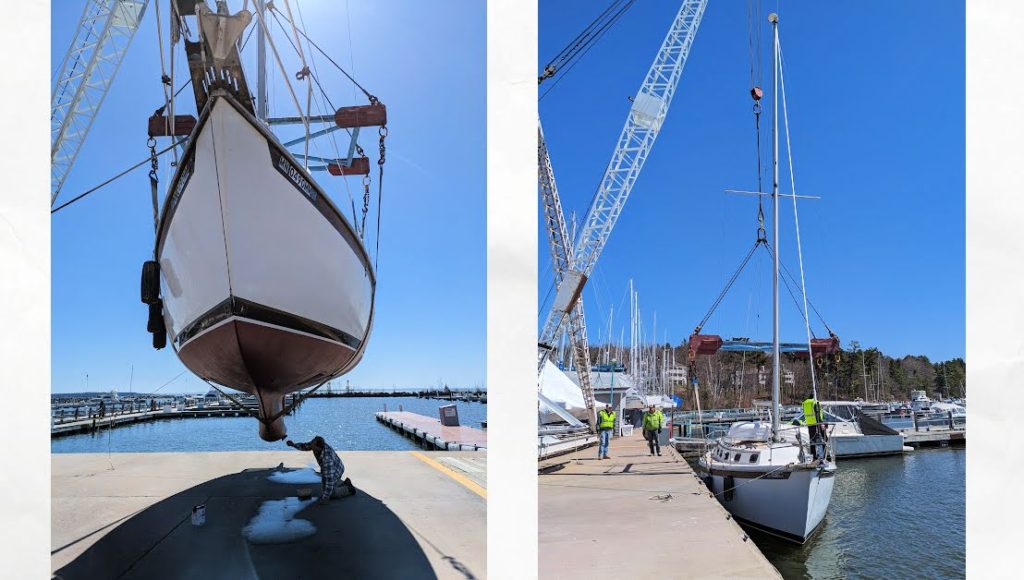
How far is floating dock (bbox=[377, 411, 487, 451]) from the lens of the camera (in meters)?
2.38

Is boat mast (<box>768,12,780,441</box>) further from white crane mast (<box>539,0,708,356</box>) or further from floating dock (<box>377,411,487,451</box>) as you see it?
floating dock (<box>377,411,487,451</box>)

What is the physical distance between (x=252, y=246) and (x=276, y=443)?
725mm

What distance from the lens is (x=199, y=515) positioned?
207 cm

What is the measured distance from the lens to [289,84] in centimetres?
210

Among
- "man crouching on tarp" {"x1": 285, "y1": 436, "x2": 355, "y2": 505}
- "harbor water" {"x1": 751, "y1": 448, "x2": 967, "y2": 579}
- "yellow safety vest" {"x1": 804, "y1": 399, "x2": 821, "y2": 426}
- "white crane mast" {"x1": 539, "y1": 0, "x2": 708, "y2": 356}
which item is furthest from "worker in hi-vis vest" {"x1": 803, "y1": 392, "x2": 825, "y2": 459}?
"man crouching on tarp" {"x1": 285, "y1": 436, "x2": 355, "y2": 505}

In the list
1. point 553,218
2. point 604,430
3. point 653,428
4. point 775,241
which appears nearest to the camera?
point 553,218

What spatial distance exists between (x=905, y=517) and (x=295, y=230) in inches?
259

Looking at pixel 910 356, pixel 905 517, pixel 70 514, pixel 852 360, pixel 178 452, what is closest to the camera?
pixel 70 514

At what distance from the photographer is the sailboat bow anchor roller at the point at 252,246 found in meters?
1.94

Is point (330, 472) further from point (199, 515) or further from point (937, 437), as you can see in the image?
point (937, 437)

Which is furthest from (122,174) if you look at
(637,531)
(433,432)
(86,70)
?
(637,531)

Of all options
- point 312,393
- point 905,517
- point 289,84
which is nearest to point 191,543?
point 312,393

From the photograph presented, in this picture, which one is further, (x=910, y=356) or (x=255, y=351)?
(x=910, y=356)
